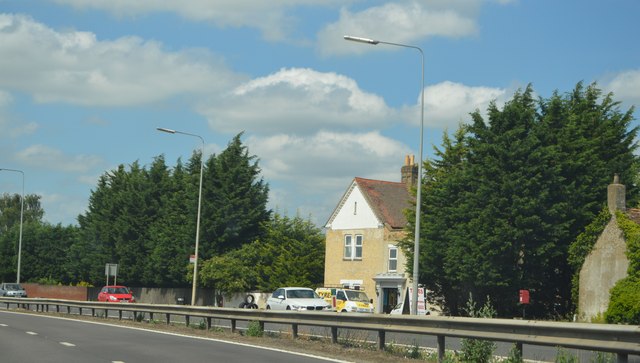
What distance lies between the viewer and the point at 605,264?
40.7m

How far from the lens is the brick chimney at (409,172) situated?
2584 inches

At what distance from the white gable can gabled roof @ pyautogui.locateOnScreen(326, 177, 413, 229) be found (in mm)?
161

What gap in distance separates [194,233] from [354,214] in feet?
39.9

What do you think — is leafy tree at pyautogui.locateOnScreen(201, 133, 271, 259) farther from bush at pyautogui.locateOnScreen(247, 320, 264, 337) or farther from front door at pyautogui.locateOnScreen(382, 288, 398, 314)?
bush at pyautogui.locateOnScreen(247, 320, 264, 337)

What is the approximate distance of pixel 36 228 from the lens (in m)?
90.7

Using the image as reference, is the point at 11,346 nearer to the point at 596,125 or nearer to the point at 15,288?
the point at 596,125

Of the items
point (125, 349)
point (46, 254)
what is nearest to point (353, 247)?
point (46, 254)

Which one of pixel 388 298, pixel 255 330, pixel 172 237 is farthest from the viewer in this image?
pixel 172 237

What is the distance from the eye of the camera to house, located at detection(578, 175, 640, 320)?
40.0m

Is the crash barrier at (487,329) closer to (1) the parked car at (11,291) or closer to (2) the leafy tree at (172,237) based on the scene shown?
(2) the leafy tree at (172,237)

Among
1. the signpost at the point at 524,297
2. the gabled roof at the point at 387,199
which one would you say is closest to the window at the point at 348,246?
the gabled roof at the point at 387,199

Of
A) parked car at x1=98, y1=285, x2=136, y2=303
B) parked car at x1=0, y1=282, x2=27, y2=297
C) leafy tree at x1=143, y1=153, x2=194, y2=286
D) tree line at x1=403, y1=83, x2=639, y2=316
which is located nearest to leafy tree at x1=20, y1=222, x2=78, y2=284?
parked car at x1=0, y1=282, x2=27, y2=297

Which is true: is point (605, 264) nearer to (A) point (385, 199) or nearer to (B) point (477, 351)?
(A) point (385, 199)

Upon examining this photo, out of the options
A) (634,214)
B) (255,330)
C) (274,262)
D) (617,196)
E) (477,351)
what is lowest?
(255,330)
